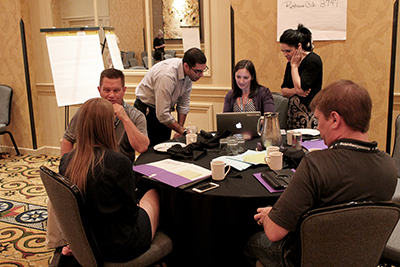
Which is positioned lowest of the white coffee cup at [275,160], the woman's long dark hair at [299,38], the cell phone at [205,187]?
the cell phone at [205,187]

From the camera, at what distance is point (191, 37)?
4375mm

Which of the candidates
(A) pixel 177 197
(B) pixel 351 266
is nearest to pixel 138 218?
(A) pixel 177 197

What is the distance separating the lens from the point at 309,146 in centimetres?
237

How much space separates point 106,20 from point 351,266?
4.52 m

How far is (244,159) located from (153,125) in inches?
63.0

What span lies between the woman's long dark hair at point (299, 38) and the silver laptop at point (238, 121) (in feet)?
3.19

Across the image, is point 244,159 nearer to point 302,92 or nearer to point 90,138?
point 90,138

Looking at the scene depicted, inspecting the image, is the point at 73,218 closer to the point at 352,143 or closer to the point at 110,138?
the point at 110,138

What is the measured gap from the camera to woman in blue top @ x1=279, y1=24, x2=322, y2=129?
3148mm

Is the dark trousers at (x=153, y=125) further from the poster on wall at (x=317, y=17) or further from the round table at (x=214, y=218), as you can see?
the round table at (x=214, y=218)

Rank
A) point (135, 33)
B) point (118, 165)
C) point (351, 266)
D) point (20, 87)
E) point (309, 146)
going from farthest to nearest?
point (20, 87) → point (135, 33) → point (309, 146) → point (118, 165) → point (351, 266)

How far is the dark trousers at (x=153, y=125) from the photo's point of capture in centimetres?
347

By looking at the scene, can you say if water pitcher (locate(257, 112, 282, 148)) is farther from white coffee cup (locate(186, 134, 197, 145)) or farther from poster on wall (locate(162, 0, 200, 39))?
poster on wall (locate(162, 0, 200, 39))

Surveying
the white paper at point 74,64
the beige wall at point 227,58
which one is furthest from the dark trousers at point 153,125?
the white paper at point 74,64
